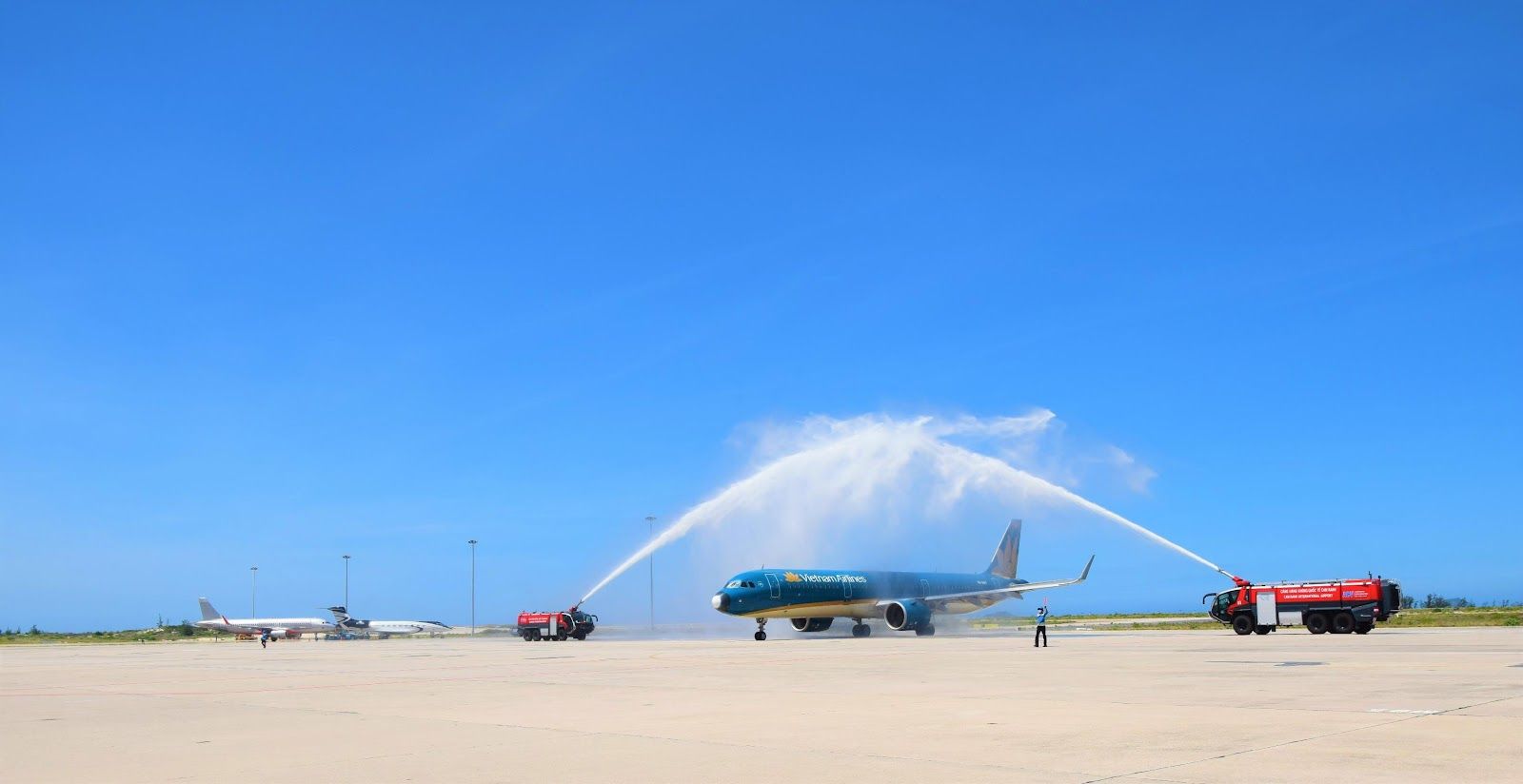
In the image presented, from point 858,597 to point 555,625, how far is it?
16512 millimetres

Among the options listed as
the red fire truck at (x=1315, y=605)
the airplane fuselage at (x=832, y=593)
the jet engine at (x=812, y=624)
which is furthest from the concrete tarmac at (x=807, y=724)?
the jet engine at (x=812, y=624)

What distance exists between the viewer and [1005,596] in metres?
72.1

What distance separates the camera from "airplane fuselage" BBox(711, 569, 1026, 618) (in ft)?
192

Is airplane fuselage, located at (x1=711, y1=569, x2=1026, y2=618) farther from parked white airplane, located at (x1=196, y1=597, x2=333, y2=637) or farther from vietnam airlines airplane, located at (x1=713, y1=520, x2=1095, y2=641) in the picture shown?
parked white airplane, located at (x1=196, y1=597, x2=333, y2=637)

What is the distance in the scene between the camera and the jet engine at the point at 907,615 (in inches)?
2527

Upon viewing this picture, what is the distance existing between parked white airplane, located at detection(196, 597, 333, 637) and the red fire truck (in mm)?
91715

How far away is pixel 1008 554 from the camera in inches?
3260

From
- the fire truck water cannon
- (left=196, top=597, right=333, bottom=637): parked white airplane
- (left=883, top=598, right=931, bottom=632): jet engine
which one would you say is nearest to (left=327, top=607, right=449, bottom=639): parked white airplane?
(left=196, top=597, right=333, bottom=637): parked white airplane

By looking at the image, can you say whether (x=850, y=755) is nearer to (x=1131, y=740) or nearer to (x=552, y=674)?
(x=1131, y=740)

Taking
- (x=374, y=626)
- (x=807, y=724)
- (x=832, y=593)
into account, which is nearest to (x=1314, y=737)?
(x=807, y=724)

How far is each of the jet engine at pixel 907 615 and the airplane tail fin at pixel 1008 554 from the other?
1812 cm

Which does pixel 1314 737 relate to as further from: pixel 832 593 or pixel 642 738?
pixel 832 593

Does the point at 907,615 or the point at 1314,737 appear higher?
the point at 1314,737

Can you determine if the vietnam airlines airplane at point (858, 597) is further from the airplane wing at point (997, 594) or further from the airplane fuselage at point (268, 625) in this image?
the airplane fuselage at point (268, 625)
